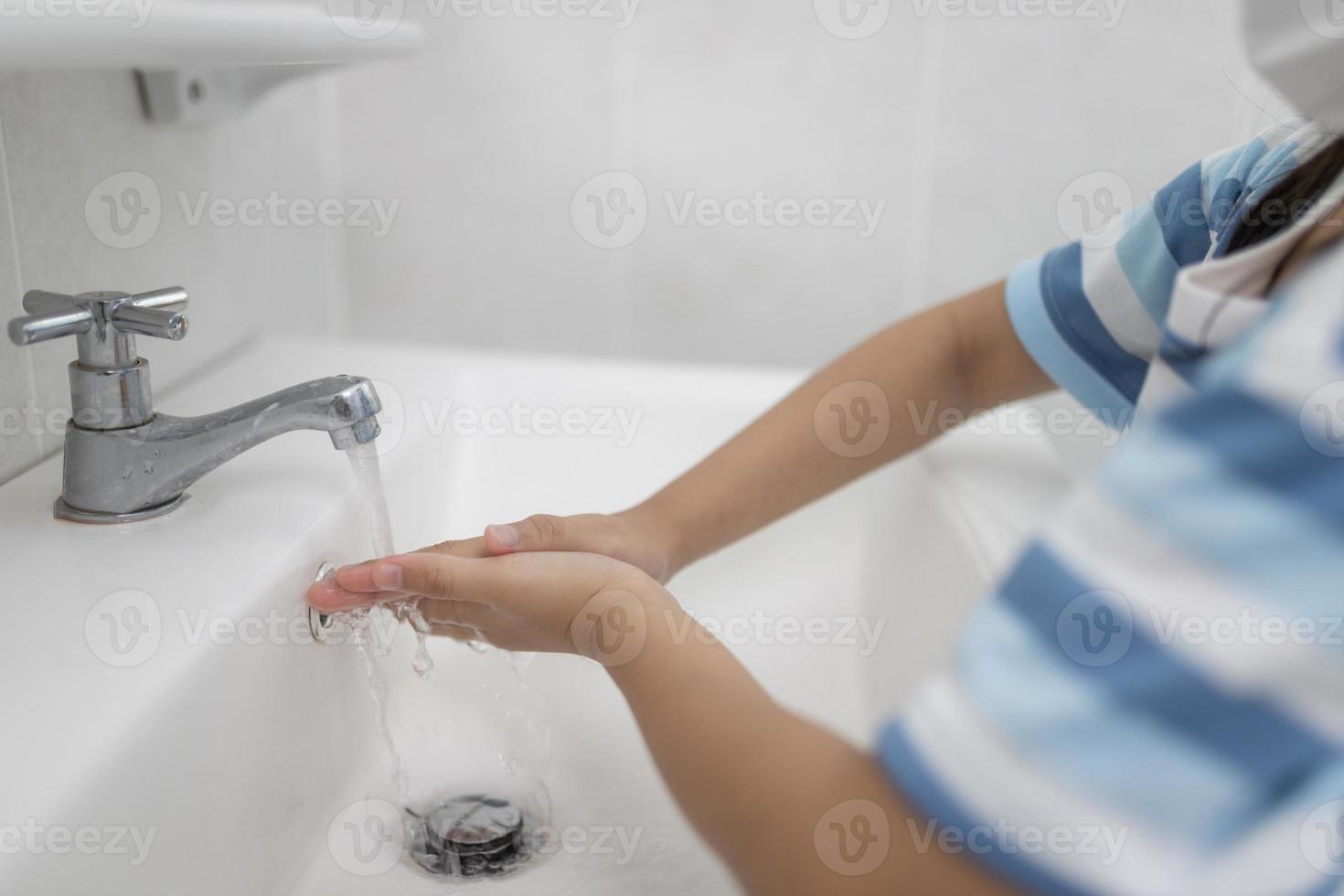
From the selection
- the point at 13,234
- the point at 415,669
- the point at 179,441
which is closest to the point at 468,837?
the point at 415,669

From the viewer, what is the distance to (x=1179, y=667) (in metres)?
0.25

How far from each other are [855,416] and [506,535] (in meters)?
0.24

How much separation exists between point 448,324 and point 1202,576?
34.0 inches

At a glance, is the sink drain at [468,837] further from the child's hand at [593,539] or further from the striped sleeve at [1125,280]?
the striped sleeve at [1125,280]

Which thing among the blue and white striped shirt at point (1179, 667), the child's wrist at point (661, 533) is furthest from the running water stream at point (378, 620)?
the blue and white striped shirt at point (1179, 667)

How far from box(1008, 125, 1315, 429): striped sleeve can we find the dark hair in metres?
0.02

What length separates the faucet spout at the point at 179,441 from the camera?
0.50 meters

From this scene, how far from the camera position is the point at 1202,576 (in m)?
0.25

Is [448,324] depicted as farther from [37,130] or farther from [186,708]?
[186,708]

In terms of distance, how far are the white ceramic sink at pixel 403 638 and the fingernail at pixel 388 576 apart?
49 mm

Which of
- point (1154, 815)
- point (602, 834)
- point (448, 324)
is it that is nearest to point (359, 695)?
point (602, 834)

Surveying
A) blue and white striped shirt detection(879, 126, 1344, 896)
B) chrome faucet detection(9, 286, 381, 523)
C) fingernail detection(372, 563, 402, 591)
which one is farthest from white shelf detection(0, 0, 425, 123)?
blue and white striped shirt detection(879, 126, 1344, 896)

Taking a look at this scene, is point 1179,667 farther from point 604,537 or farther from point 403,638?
point 403,638

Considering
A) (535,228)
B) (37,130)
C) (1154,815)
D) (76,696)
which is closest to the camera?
(1154,815)
